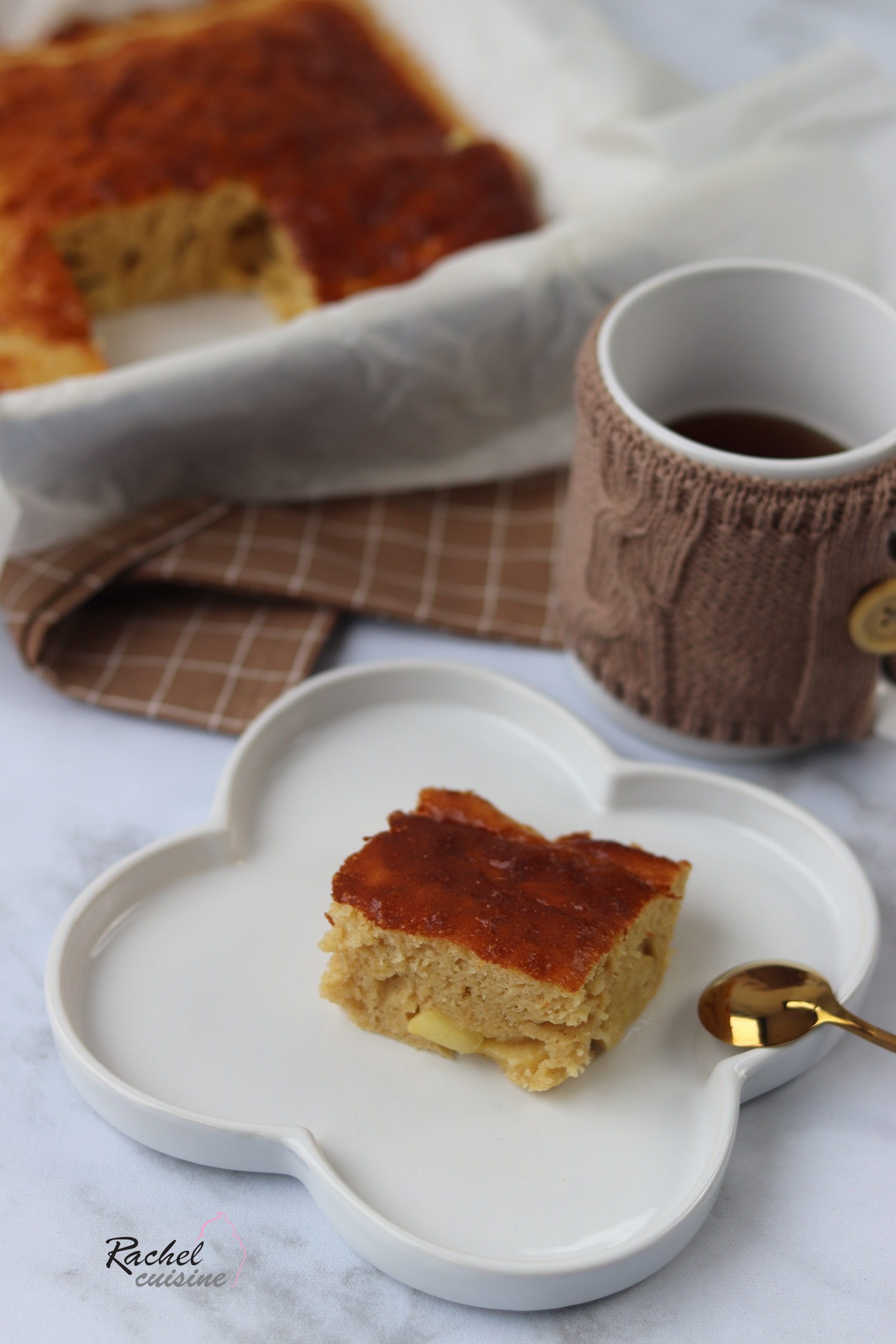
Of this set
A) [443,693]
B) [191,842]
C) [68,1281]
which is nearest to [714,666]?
[443,693]

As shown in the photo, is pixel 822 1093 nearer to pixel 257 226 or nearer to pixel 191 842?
pixel 191 842

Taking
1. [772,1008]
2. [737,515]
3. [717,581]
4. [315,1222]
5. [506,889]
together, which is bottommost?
[315,1222]

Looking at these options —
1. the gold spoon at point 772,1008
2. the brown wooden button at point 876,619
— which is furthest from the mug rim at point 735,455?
the gold spoon at point 772,1008

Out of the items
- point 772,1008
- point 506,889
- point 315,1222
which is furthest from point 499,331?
point 315,1222

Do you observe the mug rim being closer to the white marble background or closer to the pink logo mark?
the white marble background

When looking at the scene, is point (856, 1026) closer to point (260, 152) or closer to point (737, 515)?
point (737, 515)
